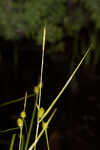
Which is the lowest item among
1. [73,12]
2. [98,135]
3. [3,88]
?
[98,135]

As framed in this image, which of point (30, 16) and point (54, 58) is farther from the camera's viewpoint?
point (54, 58)

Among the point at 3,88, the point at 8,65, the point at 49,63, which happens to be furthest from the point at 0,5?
the point at 49,63

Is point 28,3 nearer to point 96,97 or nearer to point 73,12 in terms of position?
point 73,12

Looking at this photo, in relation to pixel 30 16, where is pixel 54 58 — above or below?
below

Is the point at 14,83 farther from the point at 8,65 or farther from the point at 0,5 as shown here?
the point at 0,5

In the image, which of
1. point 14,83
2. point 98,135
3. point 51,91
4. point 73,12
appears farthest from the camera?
point 14,83

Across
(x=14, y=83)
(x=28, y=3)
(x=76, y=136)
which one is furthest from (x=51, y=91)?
(x=28, y=3)

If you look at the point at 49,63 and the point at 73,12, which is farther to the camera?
the point at 49,63

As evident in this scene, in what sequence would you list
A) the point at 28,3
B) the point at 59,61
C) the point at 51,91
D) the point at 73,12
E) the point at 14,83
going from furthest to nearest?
the point at 59,61
the point at 14,83
the point at 51,91
the point at 73,12
the point at 28,3

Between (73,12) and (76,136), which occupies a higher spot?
(73,12)
